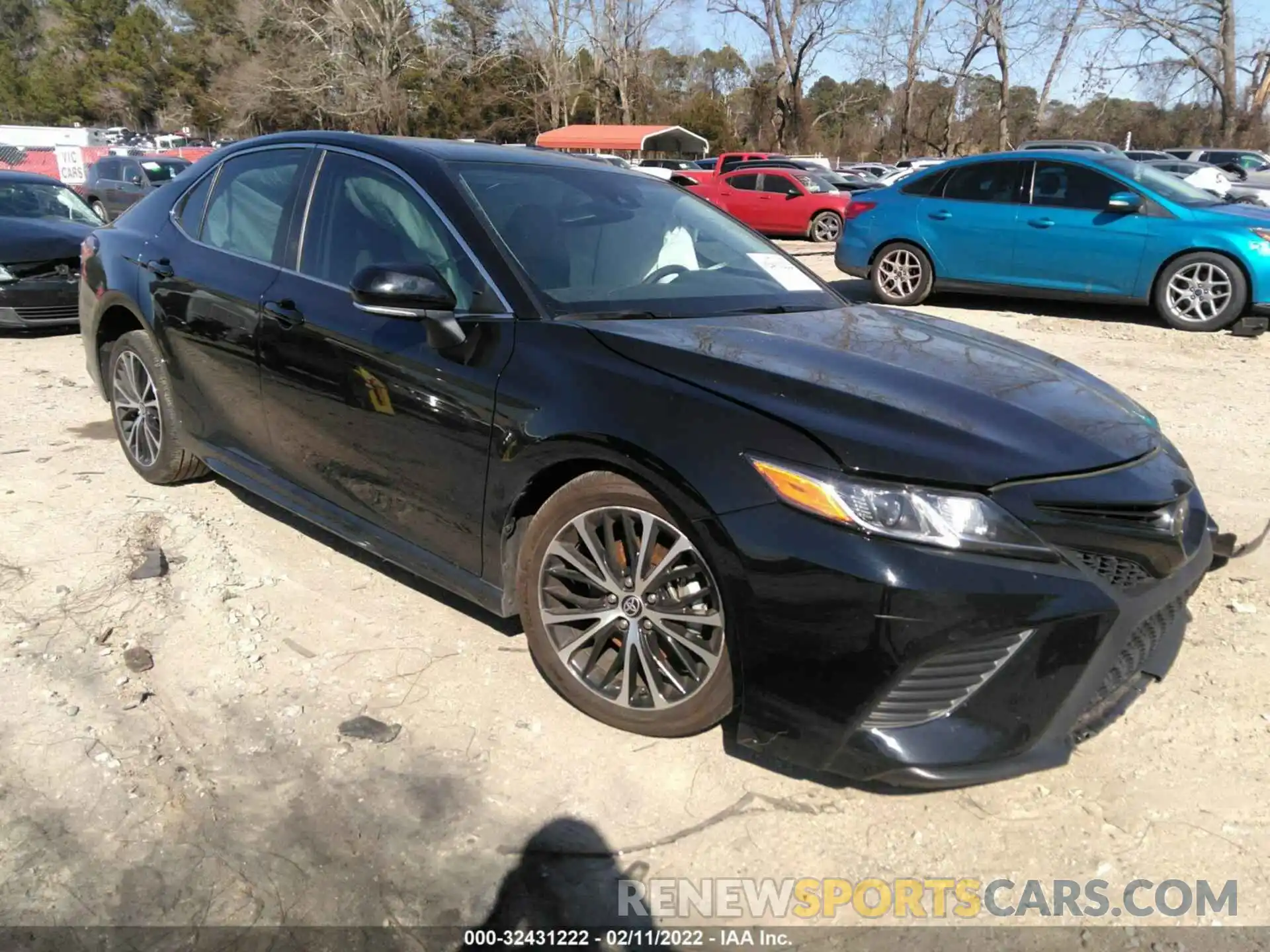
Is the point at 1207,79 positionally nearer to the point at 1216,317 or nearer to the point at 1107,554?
the point at 1216,317

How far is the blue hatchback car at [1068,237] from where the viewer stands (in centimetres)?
842

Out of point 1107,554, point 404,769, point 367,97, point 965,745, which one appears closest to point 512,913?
point 404,769

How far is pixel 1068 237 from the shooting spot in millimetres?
8953

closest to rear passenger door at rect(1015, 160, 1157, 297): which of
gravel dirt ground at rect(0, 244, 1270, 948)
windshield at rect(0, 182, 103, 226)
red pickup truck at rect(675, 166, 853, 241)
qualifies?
gravel dirt ground at rect(0, 244, 1270, 948)

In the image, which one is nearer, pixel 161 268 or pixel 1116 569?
pixel 1116 569

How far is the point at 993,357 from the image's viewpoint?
3008 millimetres

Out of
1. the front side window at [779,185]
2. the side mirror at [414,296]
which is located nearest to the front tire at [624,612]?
the side mirror at [414,296]

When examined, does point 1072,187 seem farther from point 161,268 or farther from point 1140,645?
point 161,268

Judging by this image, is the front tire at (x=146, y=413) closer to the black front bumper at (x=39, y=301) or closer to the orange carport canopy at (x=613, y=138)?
the black front bumper at (x=39, y=301)

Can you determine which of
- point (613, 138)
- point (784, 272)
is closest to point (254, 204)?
point (784, 272)

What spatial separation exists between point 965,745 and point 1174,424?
14.8ft

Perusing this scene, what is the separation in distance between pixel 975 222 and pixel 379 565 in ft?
25.6

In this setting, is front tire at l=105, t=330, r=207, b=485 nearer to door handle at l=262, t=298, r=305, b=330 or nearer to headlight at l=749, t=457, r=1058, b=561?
door handle at l=262, t=298, r=305, b=330

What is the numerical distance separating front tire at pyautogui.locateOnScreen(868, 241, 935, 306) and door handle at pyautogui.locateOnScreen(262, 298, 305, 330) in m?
7.73
